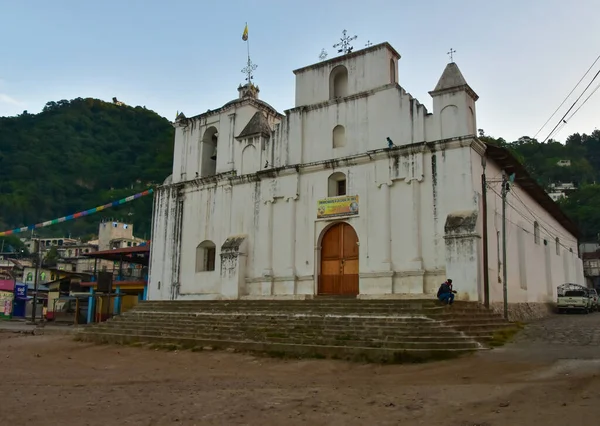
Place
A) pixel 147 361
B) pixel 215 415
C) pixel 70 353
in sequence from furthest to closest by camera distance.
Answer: pixel 70 353, pixel 147 361, pixel 215 415

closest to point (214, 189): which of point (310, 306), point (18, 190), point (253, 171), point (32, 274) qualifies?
point (253, 171)

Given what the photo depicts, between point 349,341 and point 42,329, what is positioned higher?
point 349,341

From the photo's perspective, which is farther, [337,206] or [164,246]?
[164,246]

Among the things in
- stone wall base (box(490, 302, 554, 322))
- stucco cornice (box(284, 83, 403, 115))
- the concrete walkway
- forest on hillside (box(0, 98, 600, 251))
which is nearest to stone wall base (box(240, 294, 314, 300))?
stone wall base (box(490, 302, 554, 322))

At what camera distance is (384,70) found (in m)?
19.1

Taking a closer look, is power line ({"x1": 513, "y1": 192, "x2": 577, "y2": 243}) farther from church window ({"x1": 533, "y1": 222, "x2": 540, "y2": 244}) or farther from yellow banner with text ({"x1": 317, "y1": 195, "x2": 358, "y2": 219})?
yellow banner with text ({"x1": 317, "y1": 195, "x2": 358, "y2": 219})

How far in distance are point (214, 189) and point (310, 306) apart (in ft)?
27.8

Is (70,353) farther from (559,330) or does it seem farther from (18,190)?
(18,190)

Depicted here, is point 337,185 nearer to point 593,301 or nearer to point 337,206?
point 337,206

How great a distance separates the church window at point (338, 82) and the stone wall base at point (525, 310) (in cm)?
934

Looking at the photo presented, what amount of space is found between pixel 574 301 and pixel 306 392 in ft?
60.8

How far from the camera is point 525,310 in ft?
63.6

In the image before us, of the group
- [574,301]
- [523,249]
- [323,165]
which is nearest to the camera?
[323,165]

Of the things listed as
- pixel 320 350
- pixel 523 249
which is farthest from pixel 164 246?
pixel 523 249
